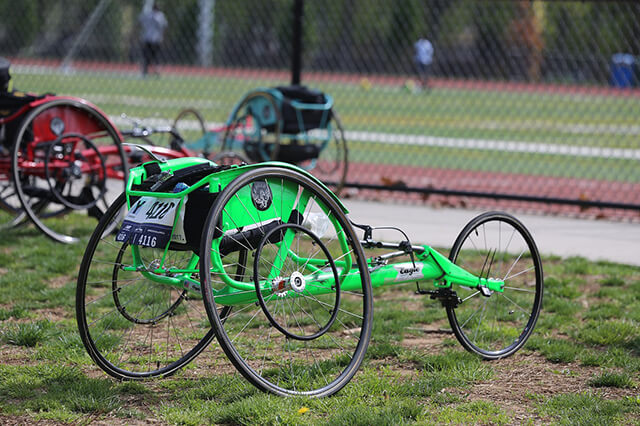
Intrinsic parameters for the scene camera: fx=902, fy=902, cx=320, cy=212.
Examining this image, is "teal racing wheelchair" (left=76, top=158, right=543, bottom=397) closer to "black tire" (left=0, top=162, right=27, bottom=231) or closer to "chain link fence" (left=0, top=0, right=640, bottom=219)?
"black tire" (left=0, top=162, right=27, bottom=231)

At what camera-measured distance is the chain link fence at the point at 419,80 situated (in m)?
11.2

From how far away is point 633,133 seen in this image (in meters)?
16.8

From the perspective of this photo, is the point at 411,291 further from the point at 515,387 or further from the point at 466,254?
the point at 515,387

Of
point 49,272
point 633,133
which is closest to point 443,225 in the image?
point 49,272

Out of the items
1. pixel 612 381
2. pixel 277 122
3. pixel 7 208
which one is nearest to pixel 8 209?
pixel 7 208

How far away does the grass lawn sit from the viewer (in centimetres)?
388

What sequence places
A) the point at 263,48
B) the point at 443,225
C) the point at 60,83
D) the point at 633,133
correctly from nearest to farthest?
1. the point at 443,225
2. the point at 263,48
3. the point at 633,133
4. the point at 60,83

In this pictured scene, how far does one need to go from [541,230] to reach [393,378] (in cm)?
390

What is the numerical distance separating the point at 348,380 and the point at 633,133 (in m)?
14.0

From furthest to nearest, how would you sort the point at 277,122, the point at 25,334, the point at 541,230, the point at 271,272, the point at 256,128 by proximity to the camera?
the point at 256,128
the point at 277,122
the point at 541,230
the point at 25,334
the point at 271,272

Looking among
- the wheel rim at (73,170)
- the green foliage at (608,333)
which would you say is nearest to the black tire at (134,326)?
the wheel rim at (73,170)

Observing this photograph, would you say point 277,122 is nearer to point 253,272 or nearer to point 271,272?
point 271,272

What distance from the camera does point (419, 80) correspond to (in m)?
19.9

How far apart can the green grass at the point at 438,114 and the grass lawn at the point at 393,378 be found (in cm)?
649
